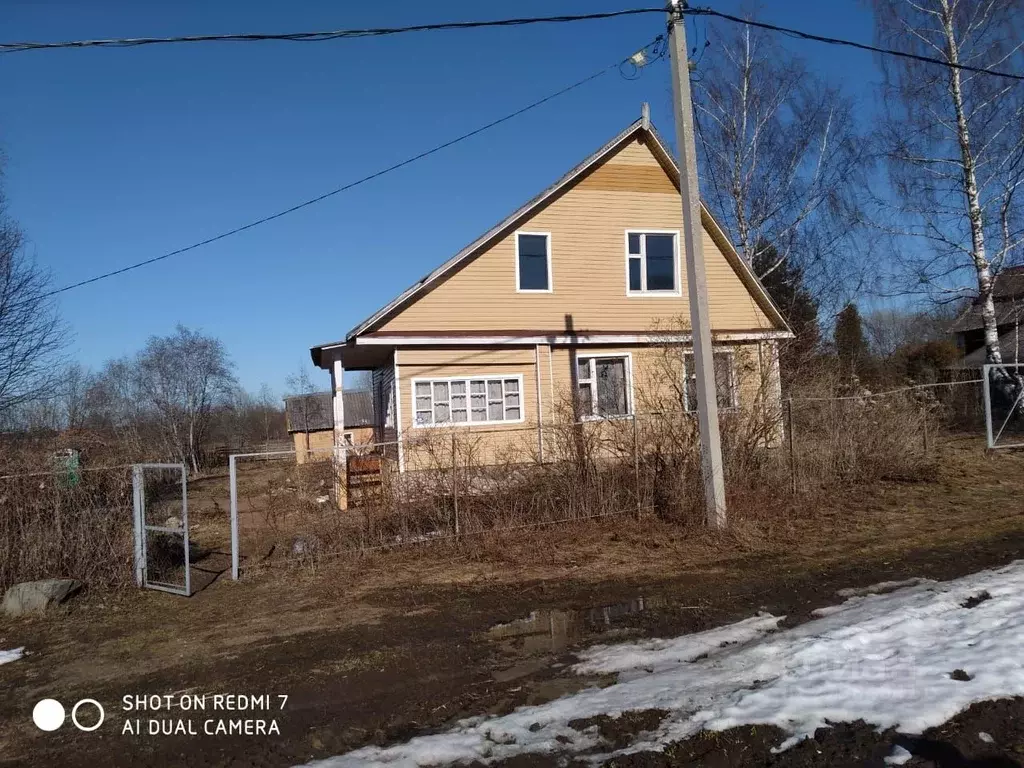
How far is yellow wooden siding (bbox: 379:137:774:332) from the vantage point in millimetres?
16156

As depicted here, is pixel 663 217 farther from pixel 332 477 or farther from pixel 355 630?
pixel 355 630

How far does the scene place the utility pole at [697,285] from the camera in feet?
32.6

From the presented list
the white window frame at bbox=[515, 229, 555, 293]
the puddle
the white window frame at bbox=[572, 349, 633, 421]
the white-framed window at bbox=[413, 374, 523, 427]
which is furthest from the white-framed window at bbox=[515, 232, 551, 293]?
the puddle

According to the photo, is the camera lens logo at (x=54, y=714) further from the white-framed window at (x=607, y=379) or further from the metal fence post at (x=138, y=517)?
the white-framed window at (x=607, y=379)

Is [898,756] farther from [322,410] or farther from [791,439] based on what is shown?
[322,410]

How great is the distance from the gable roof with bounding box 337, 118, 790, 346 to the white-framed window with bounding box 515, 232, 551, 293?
518 millimetres

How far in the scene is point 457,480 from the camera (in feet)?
32.9

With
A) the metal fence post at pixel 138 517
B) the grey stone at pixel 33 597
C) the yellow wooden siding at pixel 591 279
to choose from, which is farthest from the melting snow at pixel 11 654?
the yellow wooden siding at pixel 591 279

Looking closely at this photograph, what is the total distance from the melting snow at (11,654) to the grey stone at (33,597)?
1033 mm

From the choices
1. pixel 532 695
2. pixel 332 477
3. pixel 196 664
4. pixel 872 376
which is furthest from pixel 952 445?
pixel 196 664

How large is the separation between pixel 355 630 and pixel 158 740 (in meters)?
2.24

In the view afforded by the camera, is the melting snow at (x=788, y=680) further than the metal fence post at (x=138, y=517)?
No

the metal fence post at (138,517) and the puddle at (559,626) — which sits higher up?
the metal fence post at (138,517)

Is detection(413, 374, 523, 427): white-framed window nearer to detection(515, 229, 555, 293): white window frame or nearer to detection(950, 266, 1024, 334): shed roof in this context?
detection(515, 229, 555, 293): white window frame
